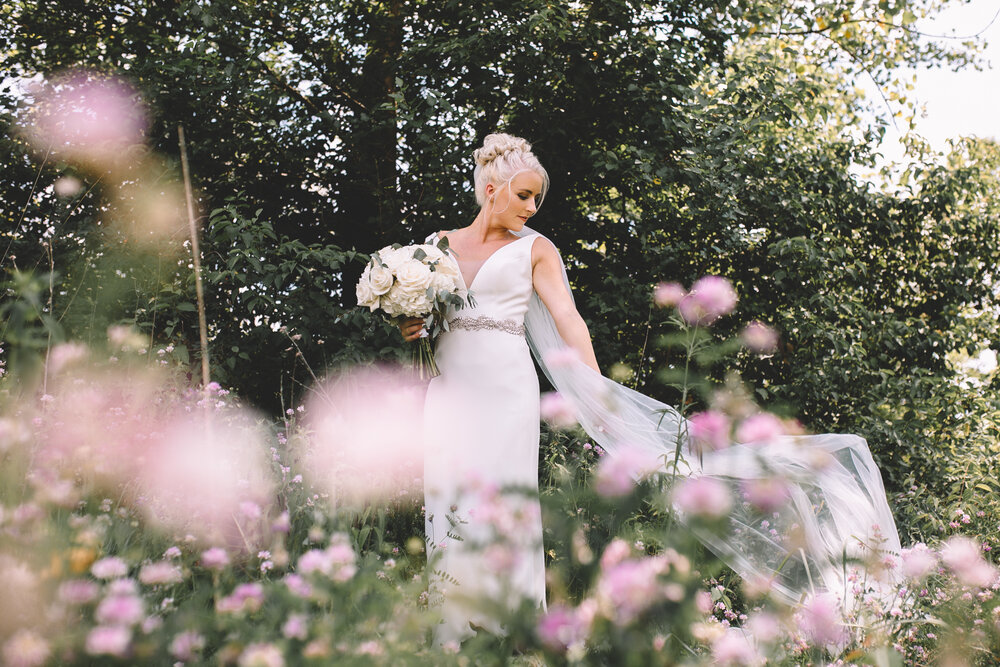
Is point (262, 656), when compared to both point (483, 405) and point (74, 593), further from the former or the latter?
point (483, 405)

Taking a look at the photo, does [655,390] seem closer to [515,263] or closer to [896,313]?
[896,313]

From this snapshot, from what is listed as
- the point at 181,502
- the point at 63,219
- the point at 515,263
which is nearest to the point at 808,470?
the point at 515,263

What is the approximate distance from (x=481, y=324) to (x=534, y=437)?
1.75 feet

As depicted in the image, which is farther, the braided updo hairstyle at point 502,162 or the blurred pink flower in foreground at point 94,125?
the blurred pink flower in foreground at point 94,125

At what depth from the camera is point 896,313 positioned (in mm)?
6418

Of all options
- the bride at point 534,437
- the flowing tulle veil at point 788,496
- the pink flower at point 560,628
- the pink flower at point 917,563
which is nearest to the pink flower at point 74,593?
the pink flower at point 560,628

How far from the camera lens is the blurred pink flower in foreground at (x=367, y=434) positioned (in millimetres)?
3345

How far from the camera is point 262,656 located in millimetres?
1110

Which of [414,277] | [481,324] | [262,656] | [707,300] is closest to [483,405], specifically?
[481,324]

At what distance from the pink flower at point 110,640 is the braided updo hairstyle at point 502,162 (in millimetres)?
2369

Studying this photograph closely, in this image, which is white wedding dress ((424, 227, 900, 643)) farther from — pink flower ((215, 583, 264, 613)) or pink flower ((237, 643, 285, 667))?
pink flower ((237, 643, 285, 667))

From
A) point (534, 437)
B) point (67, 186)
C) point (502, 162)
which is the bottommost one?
point (534, 437)

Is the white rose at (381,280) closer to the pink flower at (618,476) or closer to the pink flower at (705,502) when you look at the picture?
the pink flower at (618,476)

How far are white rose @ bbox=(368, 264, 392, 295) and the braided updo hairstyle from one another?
2.31ft
